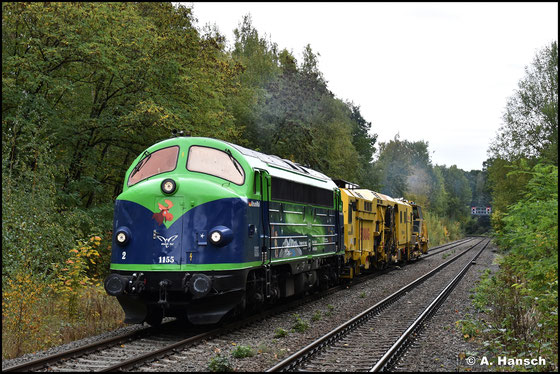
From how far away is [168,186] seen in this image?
994cm

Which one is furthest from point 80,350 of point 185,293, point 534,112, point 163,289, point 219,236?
point 534,112

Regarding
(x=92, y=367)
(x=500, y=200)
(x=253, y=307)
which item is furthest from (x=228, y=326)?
(x=500, y=200)

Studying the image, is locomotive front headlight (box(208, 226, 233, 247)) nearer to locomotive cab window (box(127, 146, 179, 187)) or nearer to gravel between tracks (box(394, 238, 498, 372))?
locomotive cab window (box(127, 146, 179, 187))

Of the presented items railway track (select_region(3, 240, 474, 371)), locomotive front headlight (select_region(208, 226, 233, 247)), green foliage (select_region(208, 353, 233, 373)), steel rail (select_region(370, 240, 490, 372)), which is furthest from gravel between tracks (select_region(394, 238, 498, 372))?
locomotive front headlight (select_region(208, 226, 233, 247))

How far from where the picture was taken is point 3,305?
9602 mm

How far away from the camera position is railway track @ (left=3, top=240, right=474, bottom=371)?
7664 mm

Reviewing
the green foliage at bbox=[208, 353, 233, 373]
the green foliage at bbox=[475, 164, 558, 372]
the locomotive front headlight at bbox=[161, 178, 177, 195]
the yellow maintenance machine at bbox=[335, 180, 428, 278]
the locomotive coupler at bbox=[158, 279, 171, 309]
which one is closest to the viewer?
the green foliage at bbox=[208, 353, 233, 373]

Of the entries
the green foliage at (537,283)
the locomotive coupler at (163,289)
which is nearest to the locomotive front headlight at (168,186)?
the locomotive coupler at (163,289)

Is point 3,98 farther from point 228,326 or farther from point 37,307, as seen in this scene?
point 228,326

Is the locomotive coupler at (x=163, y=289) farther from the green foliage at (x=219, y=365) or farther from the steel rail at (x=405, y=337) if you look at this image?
the steel rail at (x=405, y=337)

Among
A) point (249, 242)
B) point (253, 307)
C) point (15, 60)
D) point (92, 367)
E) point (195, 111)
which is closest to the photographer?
point (92, 367)

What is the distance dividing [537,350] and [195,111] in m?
15.0

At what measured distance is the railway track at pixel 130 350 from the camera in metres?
7.66

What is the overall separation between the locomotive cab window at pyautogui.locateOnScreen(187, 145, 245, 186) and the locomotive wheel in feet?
8.92
